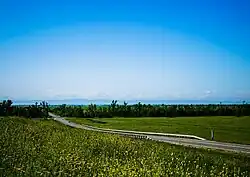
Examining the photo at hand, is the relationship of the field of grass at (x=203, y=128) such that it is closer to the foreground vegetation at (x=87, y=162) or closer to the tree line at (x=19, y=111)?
the tree line at (x=19, y=111)

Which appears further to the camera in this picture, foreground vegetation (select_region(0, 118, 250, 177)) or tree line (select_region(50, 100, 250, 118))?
tree line (select_region(50, 100, 250, 118))

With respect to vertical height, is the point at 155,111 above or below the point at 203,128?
above

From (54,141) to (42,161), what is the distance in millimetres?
6770

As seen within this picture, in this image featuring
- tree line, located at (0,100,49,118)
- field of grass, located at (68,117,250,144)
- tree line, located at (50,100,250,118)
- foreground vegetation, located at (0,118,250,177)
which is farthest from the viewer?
tree line, located at (50,100,250,118)

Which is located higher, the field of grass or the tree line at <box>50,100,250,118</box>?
the tree line at <box>50,100,250,118</box>

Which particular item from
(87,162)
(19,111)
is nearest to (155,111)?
(19,111)

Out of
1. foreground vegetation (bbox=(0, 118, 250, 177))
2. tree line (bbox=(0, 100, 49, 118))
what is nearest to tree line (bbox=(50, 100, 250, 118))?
tree line (bbox=(0, 100, 49, 118))

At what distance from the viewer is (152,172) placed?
1501 centimetres

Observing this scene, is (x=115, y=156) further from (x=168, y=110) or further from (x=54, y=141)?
(x=168, y=110)

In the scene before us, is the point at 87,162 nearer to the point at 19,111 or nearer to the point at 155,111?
the point at 19,111

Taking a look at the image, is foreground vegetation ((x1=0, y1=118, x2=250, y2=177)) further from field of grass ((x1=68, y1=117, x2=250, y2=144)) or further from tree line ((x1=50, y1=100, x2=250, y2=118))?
tree line ((x1=50, y1=100, x2=250, y2=118))

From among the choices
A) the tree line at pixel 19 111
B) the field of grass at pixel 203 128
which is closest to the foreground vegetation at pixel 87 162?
the field of grass at pixel 203 128

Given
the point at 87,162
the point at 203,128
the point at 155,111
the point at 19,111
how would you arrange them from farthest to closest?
the point at 155,111, the point at 19,111, the point at 203,128, the point at 87,162

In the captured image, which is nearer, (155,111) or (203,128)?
(203,128)
